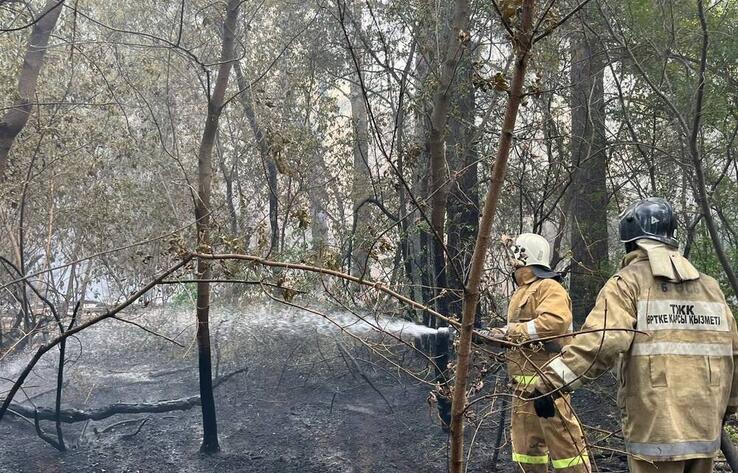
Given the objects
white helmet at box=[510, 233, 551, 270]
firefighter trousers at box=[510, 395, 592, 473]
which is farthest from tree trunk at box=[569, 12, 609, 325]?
firefighter trousers at box=[510, 395, 592, 473]

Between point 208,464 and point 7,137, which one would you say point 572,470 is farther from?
point 7,137

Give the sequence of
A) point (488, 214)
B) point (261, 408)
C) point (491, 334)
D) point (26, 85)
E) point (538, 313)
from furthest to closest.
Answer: point (261, 408) → point (26, 85) → point (538, 313) → point (491, 334) → point (488, 214)

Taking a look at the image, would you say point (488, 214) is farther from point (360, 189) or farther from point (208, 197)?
point (360, 189)

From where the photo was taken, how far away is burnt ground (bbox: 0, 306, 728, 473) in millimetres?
5348

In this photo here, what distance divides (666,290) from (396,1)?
5.42 meters

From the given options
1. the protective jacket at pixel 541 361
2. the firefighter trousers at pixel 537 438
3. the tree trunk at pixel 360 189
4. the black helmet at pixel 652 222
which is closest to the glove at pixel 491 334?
the protective jacket at pixel 541 361

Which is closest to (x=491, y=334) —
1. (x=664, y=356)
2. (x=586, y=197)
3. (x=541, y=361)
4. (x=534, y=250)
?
(x=664, y=356)

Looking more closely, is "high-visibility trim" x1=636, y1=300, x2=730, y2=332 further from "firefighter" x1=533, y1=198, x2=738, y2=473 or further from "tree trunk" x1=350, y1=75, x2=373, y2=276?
"tree trunk" x1=350, y1=75, x2=373, y2=276

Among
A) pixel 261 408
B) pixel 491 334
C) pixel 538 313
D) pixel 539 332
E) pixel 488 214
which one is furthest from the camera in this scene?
pixel 261 408

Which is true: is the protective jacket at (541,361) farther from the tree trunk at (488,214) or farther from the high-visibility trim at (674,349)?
the tree trunk at (488,214)

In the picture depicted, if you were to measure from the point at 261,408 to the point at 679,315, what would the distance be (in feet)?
13.6

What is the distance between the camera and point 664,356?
123 inches

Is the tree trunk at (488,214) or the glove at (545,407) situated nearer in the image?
the tree trunk at (488,214)

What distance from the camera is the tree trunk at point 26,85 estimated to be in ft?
17.8
